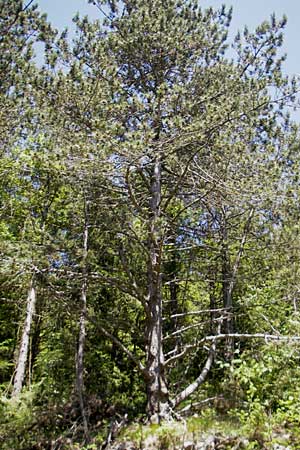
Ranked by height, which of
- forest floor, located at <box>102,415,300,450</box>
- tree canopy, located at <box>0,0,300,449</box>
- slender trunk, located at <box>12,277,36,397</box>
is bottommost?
forest floor, located at <box>102,415,300,450</box>

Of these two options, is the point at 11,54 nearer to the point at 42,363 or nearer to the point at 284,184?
the point at 284,184

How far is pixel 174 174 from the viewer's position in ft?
25.2

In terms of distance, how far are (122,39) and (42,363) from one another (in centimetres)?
713

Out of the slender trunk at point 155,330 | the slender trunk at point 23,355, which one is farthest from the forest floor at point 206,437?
the slender trunk at point 23,355

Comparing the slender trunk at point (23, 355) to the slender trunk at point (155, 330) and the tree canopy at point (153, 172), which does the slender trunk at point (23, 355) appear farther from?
the slender trunk at point (155, 330)

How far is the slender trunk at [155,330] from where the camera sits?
6375mm

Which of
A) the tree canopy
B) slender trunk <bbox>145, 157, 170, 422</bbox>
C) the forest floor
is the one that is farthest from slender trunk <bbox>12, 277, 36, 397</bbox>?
the forest floor

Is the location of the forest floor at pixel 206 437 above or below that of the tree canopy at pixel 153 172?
below

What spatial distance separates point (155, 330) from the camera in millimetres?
6973

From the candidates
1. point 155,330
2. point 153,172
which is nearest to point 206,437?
point 155,330

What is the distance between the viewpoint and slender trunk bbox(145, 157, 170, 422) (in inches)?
251

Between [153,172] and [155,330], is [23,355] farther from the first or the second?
[153,172]

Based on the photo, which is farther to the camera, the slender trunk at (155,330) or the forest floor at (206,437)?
the slender trunk at (155,330)

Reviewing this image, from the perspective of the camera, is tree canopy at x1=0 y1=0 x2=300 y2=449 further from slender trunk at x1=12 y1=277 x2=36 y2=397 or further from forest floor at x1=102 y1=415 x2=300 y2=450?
slender trunk at x1=12 y1=277 x2=36 y2=397
